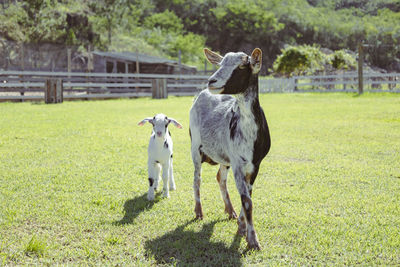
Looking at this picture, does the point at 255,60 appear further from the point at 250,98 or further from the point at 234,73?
the point at 250,98

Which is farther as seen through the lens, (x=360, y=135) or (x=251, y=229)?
(x=360, y=135)

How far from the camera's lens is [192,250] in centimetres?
343

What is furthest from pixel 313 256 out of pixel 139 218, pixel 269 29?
pixel 269 29

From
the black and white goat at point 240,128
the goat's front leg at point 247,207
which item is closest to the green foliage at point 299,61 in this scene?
the black and white goat at point 240,128

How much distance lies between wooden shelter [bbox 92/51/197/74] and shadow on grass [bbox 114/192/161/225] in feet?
92.4

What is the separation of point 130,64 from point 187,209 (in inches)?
1432

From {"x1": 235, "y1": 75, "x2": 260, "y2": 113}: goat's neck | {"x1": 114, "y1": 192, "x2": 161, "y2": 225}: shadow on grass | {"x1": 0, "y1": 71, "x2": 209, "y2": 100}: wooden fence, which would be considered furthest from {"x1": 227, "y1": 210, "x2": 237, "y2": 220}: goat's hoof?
{"x1": 0, "y1": 71, "x2": 209, "y2": 100}: wooden fence

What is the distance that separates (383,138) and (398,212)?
5325 millimetres

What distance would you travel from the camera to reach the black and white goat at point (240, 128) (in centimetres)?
340

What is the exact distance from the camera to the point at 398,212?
14.2 feet

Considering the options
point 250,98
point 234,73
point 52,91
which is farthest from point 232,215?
point 52,91

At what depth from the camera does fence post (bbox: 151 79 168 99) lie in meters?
27.4

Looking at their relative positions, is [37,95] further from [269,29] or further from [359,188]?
[269,29]

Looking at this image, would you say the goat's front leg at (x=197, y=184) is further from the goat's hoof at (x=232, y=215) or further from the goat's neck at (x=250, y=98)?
the goat's neck at (x=250, y=98)
